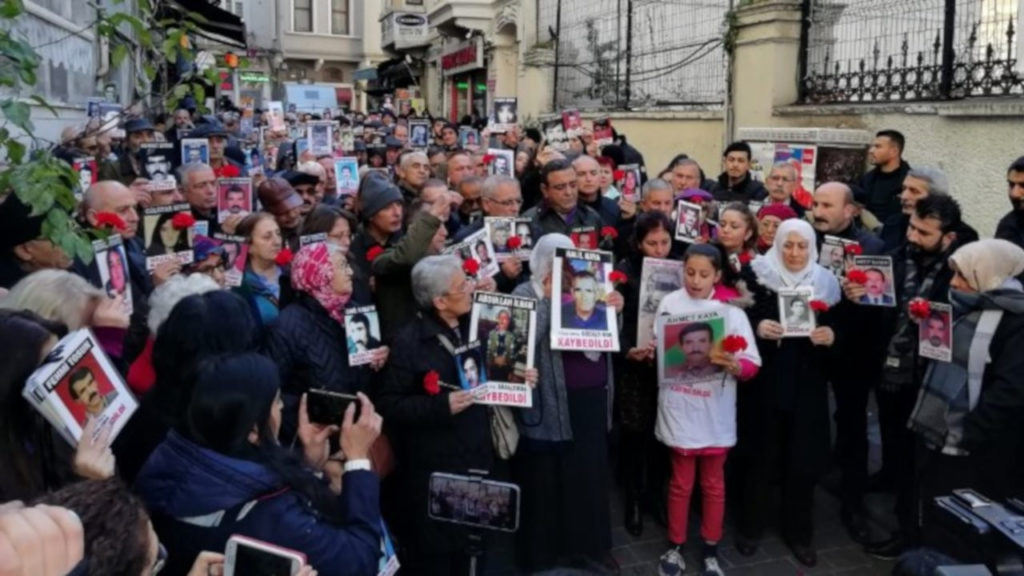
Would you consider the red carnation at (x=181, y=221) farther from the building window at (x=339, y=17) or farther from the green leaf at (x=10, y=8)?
the building window at (x=339, y=17)

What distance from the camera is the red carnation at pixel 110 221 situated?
482cm

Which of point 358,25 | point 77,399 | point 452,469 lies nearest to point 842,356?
point 452,469

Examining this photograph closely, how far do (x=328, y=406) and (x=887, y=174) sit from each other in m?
5.83

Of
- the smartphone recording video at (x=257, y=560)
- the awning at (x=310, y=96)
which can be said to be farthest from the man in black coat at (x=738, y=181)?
the awning at (x=310, y=96)

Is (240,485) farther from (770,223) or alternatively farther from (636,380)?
(770,223)

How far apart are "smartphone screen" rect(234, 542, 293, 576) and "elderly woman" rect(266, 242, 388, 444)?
1945 mm

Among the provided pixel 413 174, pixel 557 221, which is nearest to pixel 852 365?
pixel 557 221

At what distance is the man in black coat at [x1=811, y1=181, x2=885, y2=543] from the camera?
525 cm

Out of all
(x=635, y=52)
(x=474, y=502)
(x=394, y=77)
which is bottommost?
(x=474, y=502)

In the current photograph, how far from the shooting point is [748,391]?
5082 mm

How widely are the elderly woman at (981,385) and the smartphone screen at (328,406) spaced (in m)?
2.92

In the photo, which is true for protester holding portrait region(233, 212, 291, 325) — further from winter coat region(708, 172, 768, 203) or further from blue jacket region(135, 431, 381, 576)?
winter coat region(708, 172, 768, 203)

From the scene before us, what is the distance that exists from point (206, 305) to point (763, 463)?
11.5ft

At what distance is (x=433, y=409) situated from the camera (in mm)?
3936
